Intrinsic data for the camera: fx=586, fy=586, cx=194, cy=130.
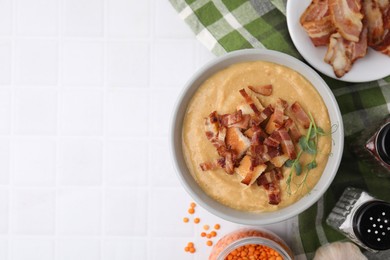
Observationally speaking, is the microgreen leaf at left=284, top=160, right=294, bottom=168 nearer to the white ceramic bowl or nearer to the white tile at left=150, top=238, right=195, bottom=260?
the white ceramic bowl

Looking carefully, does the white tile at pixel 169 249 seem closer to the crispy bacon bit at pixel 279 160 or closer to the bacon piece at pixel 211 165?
the bacon piece at pixel 211 165

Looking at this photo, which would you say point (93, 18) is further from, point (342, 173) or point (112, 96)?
point (342, 173)

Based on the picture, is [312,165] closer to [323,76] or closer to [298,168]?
[298,168]

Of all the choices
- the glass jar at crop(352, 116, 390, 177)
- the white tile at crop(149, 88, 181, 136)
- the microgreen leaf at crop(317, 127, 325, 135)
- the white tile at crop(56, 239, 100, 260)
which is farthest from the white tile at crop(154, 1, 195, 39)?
the white tile at crop(56, 239, 100, 260)

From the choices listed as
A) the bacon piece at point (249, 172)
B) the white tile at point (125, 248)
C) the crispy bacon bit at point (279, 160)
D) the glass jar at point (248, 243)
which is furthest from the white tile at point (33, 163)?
the crispy bacon bit at point (279, 160)

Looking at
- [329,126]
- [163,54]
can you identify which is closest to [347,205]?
[329,126]

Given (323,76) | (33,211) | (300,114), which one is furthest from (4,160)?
(323,76)
